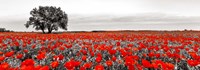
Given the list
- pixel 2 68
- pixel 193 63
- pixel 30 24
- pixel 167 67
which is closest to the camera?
pixel 2 68

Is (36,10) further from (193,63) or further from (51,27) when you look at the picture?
(193,63)

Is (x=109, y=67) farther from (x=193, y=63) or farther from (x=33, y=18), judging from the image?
(x=33, y=18)

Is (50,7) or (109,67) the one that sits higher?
(50,7)

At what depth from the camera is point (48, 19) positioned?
67.9 meters

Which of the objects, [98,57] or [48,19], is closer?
[98,57]

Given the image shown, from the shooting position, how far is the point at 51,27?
222ft

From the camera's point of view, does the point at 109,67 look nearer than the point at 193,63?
No

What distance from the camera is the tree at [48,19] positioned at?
6731 cm

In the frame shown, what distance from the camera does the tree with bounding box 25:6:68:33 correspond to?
2650 inches

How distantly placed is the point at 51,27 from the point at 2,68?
6389 cm

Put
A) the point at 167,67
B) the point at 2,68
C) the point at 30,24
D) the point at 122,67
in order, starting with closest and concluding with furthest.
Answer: the point at 2,68 → the point at 167,67 → the point at 122,67 → the point at 30,24

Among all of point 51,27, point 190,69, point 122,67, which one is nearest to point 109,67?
point 122,67

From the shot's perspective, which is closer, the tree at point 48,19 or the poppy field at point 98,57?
the poppy field at point 98,57

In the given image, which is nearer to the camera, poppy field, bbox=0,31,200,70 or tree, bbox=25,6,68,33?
poppy field, bbox=0,31,200,70
